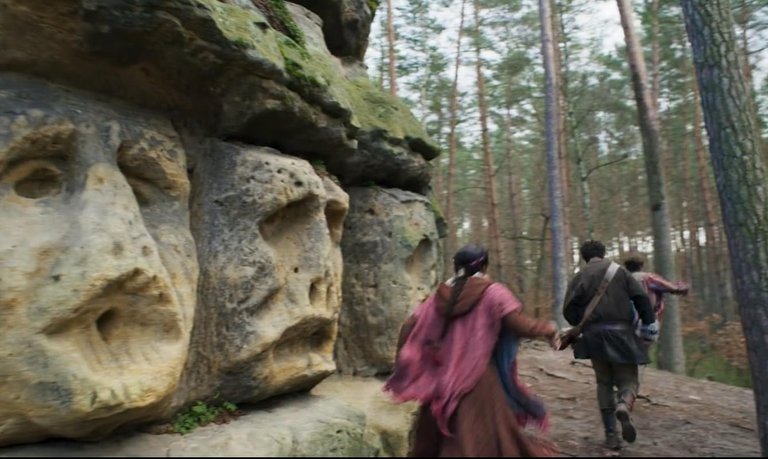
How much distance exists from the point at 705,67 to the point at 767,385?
299cm

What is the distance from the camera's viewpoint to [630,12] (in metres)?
11.4

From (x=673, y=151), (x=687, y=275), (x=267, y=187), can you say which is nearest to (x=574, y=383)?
(x=267, y=187)

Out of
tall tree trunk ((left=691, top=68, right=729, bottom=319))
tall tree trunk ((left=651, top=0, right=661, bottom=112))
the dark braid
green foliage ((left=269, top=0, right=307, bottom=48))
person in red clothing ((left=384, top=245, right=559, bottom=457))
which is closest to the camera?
person in red clothing ((left=384, top=245, right=559, bottom=457))

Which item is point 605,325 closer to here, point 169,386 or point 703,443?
point 703,443

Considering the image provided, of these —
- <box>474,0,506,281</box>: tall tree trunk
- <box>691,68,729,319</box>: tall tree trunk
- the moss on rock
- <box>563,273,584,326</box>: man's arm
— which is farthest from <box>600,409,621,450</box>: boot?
<box>691,68,729,319</box>: tall tree trunk

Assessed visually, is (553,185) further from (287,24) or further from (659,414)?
(287,24)

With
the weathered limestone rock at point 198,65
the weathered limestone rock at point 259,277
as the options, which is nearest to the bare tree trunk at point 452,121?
the weathered limestone rock at point 198,65

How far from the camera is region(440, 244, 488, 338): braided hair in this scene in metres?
3.58

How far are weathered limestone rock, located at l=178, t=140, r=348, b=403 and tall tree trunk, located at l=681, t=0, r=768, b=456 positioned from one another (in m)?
4.00

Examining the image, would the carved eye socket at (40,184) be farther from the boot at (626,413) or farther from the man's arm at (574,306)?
the boot at (626,413)

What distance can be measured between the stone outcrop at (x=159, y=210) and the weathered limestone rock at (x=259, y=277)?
2 cm

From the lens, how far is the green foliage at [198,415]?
4.60 meters

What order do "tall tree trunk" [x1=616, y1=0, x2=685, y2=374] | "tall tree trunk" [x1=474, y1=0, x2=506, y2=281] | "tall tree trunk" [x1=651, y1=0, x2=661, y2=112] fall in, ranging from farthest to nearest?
1. "tall tree trunk" [x1=651, y1=0, x2=661, y2=112]
2. "tall tree trunk" [x1=474, y1=0, x2=506, y2=281]
3. "tall tree trunk" [x1=616, y1=0, x2=685, y2=374]

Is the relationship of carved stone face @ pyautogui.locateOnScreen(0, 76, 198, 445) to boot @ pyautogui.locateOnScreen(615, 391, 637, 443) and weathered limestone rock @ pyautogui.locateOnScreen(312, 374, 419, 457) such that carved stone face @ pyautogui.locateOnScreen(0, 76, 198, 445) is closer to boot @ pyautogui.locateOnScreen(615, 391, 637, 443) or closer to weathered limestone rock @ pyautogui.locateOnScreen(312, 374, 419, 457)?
weathered limestone rock @ pyautogui.locateOnScreen(312, 374, 419, 457)
